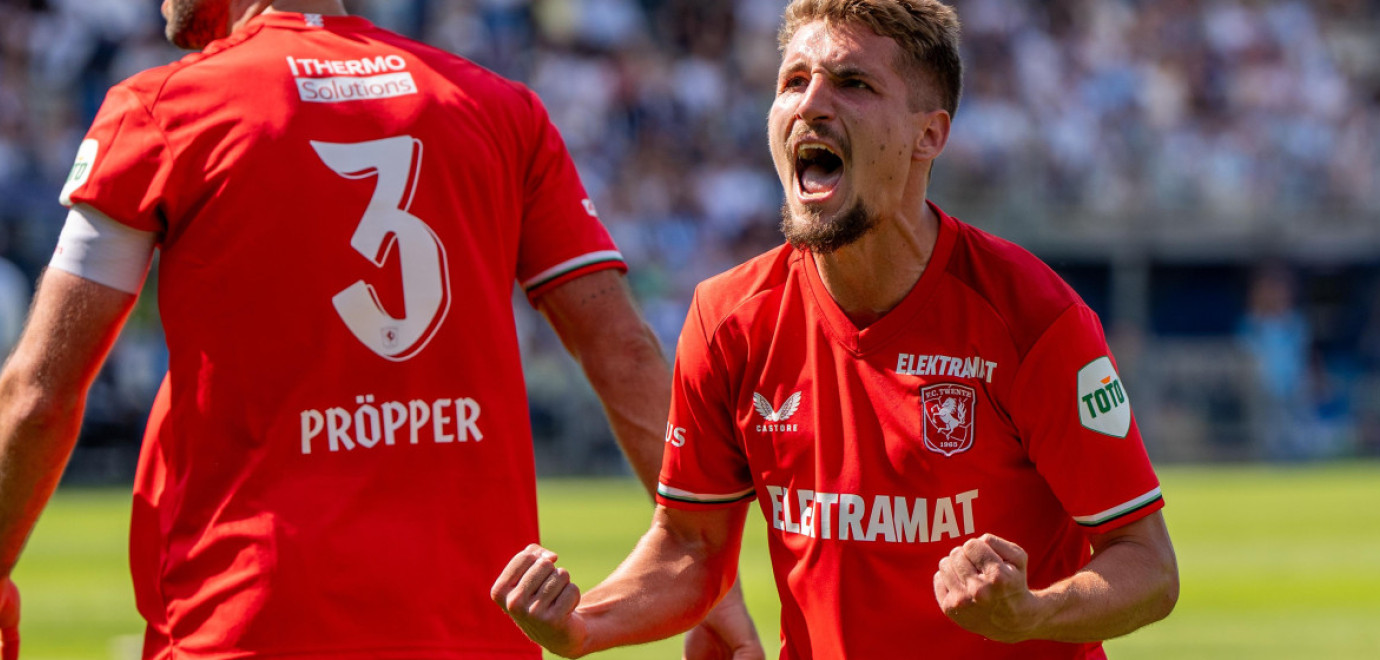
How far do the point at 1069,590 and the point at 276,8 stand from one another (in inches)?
84.8

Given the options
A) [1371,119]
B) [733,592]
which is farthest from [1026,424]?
[1371,119]

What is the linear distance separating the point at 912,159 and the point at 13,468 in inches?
75.7

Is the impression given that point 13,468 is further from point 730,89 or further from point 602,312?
point 730,89

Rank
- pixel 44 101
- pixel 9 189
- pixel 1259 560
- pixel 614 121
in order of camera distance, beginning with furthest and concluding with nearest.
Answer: pixel 614 121, pixel 44 101, pixel 9 189, pixel 1259 560

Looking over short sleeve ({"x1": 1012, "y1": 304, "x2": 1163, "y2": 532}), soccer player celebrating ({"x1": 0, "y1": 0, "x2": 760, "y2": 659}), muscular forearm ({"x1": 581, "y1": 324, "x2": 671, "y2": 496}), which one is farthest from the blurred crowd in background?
short sleeve ({"x1": 1012, "y1": 304, "x2": 1163, "y2": 532})

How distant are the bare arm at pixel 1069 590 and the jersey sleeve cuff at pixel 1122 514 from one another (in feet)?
0.06

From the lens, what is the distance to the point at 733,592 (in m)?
4.27

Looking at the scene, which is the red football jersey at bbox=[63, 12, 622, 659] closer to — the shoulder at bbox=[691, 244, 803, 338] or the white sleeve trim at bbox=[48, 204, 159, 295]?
the white sleeve trim at bbox=[48, 204, 159, 295]

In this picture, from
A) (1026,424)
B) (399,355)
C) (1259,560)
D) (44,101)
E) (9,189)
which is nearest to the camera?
(1026,424)

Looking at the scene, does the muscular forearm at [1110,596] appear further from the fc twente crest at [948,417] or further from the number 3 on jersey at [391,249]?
the number 3 on jersey at [391,249]

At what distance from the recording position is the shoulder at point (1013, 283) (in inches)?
141

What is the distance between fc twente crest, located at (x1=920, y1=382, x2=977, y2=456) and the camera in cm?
365

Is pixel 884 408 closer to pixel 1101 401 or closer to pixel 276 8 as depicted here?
pixel 1101 401

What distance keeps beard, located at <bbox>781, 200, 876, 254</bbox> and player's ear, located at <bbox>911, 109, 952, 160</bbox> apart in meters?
0.19
